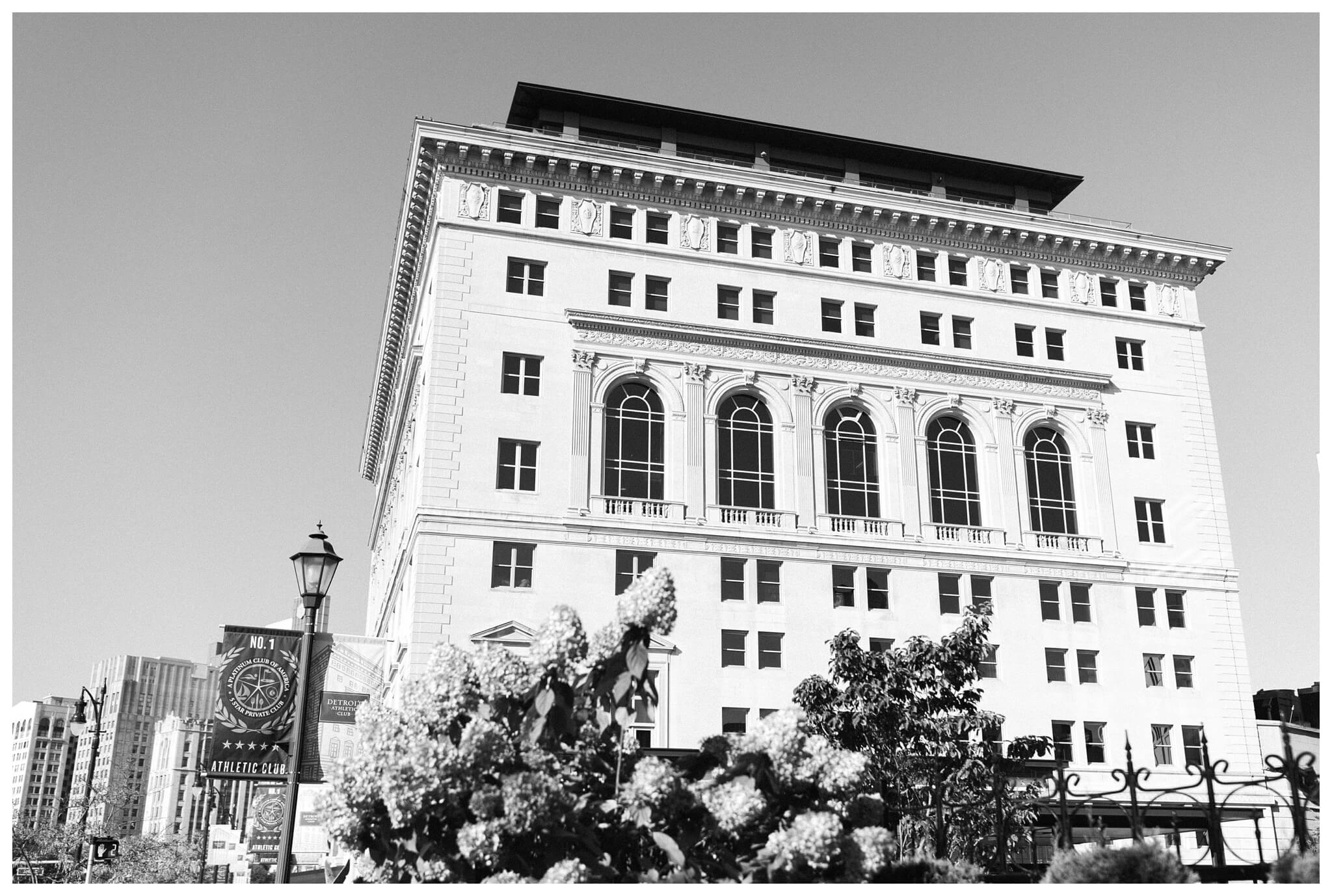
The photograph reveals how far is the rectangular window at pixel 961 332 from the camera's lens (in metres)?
52.7

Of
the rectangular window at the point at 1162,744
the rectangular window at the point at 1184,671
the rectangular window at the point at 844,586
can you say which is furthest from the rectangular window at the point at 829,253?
the rectangular window at the point at 1162,744

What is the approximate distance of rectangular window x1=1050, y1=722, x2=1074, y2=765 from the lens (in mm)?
46750

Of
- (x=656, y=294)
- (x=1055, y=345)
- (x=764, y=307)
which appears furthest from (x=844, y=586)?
(x=1055, y=345)

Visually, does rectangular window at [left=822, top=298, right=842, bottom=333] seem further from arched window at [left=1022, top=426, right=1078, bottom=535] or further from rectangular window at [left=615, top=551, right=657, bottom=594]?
rectangular window at [left=615, top=551, right=657, bottom=594]

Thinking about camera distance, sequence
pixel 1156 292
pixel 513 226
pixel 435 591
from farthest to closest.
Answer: pixel 1156 292
pixel 513 226
pixel 435 591

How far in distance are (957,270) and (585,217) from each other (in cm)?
1667

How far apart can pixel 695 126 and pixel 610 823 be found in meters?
47.3

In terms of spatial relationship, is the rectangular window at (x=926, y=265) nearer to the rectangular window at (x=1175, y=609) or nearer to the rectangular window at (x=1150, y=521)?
the rectangular window at (x=1150, y=521)

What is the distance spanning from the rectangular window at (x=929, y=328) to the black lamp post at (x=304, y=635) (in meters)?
36.9

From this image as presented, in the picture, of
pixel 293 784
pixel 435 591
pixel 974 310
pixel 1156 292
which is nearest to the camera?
pixel 293 784

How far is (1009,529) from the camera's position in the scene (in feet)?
163

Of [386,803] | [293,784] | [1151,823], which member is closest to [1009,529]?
[1151,823]

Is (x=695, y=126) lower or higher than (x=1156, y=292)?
higher

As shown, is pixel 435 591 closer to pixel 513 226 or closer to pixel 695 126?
pixel 513 226
